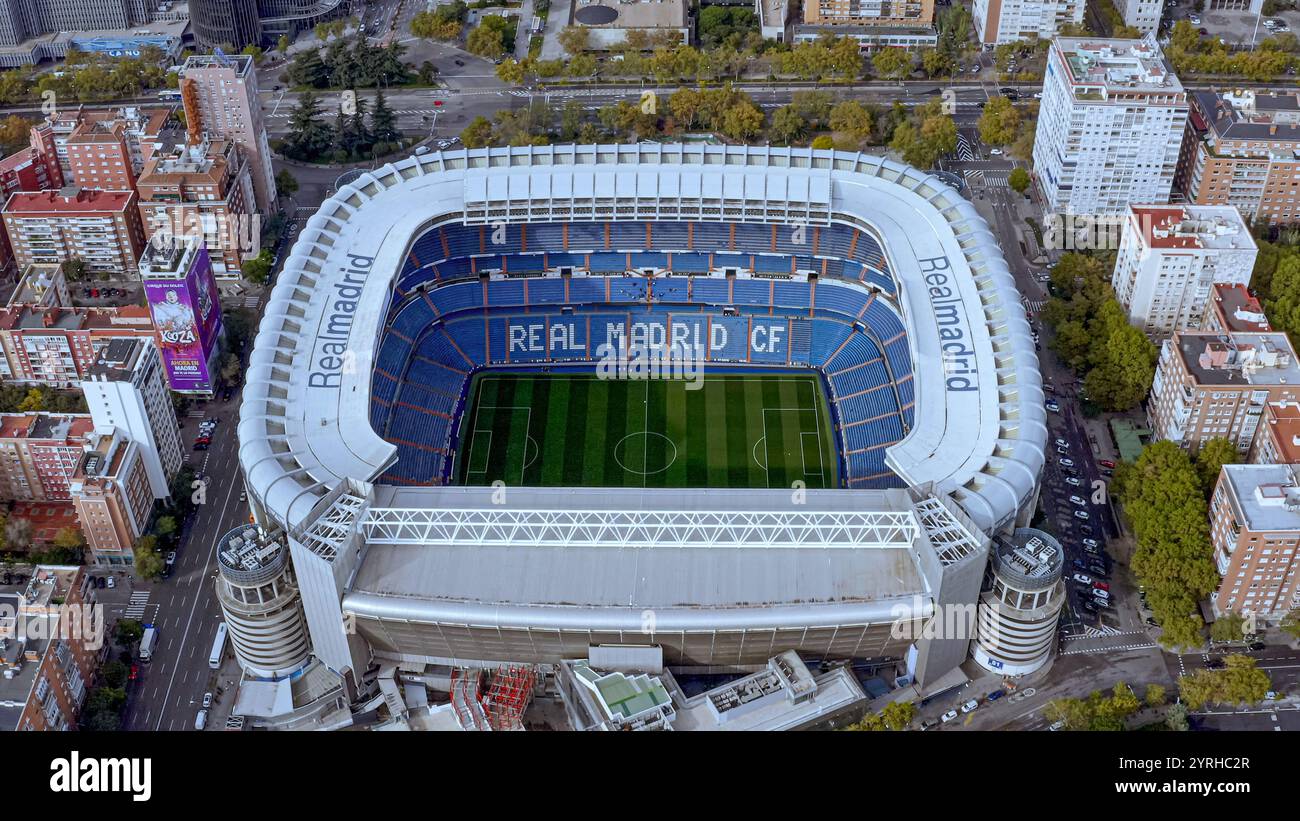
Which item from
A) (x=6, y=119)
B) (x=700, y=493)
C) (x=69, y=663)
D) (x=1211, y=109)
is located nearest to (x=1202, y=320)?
(x=1211, y=109)

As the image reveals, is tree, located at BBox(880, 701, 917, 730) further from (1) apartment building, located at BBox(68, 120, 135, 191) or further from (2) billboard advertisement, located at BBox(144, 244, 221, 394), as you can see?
(1) apartment building, located at BBox(68, 120, 135, 191)

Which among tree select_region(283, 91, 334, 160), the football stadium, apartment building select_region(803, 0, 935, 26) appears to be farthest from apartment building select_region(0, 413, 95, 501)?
apartment building select_region(803, 0, 935, 26)

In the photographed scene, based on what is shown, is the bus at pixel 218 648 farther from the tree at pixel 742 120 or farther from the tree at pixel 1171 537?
the tree at pixel 742 120

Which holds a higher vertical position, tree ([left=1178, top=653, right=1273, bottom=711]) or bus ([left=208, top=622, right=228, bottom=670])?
tree ([left=1178, top=653, right=1273, bottom=711])

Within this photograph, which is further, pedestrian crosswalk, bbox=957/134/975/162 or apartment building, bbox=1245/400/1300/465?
pedestrian crosswalk, bbox=957/134/975/162

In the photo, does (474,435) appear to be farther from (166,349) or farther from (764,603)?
(764,603)

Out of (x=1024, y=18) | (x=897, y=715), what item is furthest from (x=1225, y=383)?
(x=1024, y=18)
